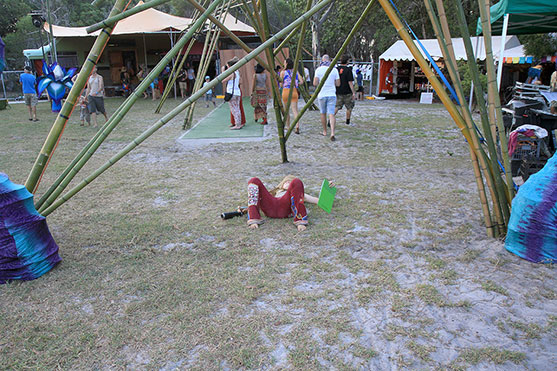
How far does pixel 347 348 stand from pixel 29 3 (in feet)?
141

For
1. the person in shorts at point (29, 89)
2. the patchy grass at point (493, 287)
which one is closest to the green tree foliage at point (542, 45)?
the patchy grass at point (493, 287)

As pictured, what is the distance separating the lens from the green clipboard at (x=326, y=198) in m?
4.39

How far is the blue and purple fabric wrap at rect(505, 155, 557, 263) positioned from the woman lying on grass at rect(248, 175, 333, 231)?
1.92m

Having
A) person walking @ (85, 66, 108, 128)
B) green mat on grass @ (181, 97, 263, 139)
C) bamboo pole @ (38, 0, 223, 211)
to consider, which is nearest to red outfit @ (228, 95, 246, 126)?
green mat on grass @ (181, 97, 263, 139)

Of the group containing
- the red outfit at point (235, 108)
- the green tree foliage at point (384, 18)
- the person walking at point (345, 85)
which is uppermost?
the green tree foliage at point (384, 18)

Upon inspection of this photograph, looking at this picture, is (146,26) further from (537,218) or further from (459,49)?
(537,218)

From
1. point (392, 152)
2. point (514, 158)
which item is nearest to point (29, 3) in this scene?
point (392, 152)

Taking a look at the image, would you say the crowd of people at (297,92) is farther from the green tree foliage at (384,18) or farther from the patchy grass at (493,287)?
the green tree foliage at (384,18)

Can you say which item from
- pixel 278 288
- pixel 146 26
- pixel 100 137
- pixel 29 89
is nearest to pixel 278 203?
pixel 278 288

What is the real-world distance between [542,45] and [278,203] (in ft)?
47.1

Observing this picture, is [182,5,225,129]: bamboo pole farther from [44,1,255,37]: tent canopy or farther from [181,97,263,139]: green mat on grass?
[44,1,255,37]: tent canopy

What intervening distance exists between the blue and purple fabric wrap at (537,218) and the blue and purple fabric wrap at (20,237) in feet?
13.0

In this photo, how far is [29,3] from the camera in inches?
1377

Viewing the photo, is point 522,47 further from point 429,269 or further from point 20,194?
point 20,194
